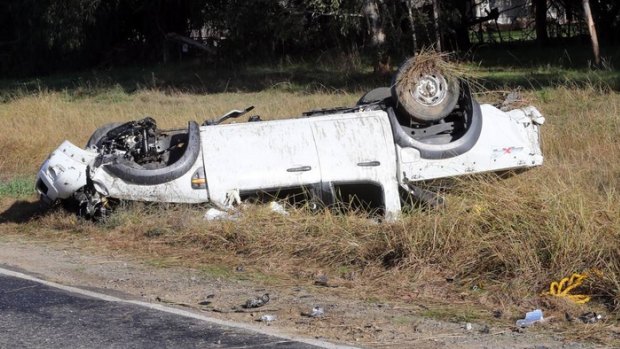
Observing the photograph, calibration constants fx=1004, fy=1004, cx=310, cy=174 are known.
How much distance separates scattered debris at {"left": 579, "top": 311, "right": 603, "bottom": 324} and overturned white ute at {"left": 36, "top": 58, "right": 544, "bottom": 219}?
301 centimetres

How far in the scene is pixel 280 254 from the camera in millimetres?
8758

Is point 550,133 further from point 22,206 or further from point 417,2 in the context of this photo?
point 417,2

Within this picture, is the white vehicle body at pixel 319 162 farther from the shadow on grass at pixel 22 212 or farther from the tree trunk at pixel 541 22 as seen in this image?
the tree trunk at pixel 541 22

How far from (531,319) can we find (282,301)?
1.84 metres

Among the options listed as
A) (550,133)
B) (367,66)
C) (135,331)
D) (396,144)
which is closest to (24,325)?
(135,331)

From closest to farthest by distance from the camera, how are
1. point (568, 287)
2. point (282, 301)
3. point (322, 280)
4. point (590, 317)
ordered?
point (590, 317) → point (568, 287) → point (282, 301) → point (322, 280)

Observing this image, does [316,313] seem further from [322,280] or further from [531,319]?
[531,319]

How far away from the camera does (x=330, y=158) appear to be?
9.75 metres

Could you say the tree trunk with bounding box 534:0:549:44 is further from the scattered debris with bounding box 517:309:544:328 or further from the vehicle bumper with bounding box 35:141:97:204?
the scattered debris with bounding box 517:309:544:328

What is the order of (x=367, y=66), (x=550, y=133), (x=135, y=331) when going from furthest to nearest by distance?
(x=367, y=66) → (x=550, y=133) → (x=135, y=331)

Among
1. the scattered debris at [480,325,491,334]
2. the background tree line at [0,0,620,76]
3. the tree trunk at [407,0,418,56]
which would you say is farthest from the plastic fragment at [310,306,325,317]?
the tree trunk at [407,0,418,56]

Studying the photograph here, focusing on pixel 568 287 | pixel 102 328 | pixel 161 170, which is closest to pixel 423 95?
pixel 161 170

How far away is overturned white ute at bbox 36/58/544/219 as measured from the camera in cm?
968

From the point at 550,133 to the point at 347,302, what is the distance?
6.84 meters
